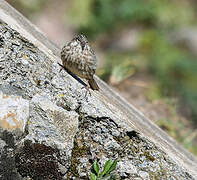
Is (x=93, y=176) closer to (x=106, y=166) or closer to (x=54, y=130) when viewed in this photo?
(x=106, y=166)

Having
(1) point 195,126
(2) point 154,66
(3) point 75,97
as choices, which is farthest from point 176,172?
(2) point 154,66

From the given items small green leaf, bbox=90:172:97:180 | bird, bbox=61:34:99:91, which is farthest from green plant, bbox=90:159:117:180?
bird, bbox=61:34:99:91

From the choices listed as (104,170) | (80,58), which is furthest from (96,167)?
(80,58)

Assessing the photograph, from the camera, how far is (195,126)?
26.1ft

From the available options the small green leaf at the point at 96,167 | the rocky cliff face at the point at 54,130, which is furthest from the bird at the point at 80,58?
the small green leaf at the point at 96,167

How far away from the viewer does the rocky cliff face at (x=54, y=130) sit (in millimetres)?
3457

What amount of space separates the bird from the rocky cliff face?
39 centimetres

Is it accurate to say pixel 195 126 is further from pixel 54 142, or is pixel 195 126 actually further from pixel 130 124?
pixel 54 142

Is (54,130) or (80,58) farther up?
(80,58)

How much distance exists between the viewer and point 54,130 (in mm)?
3570

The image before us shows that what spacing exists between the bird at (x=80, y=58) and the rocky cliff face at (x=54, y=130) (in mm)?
391

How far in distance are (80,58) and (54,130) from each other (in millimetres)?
959

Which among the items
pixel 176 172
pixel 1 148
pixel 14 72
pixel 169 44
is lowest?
pixel 1 148

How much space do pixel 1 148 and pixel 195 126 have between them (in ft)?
16.9
